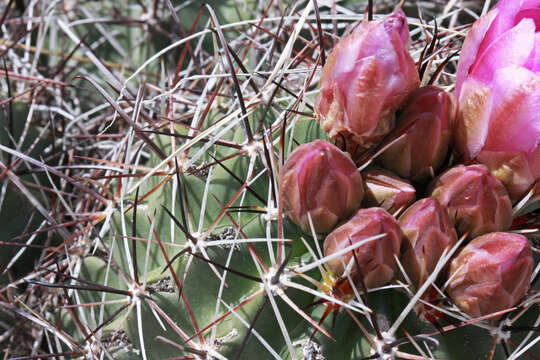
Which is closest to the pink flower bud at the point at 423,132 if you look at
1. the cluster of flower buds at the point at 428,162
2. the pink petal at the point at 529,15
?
the cluster of flower buds at the point at 428,162

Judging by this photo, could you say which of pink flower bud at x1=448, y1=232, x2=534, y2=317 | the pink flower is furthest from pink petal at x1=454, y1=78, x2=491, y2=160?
pink flower bud at x1=448, y1=232, x2=534, y2=317

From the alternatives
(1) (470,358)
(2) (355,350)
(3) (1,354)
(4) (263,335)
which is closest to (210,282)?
(4) (263,335)

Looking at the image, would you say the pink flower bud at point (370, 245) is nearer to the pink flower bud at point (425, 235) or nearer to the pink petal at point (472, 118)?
the pink flower bud at point (425, 235)

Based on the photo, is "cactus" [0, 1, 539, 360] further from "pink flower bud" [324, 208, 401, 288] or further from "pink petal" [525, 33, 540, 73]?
"pink petal" [525, 33, 540, 73]

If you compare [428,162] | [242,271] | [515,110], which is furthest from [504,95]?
[242,271]

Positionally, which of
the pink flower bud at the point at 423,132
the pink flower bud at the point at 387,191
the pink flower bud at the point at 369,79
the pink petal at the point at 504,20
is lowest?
the pink flower bud at the point at 387,191

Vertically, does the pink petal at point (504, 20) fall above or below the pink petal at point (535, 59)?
above
